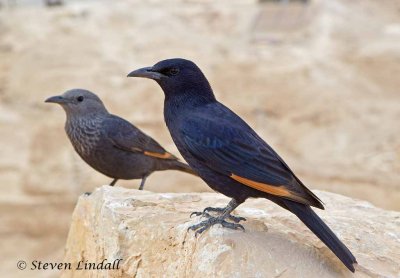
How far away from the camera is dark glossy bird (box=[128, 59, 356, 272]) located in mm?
4035

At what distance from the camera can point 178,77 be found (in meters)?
4.52

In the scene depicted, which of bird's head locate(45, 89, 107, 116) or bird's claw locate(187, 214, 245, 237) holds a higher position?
bird's head locate(45, 89, 107, 116)

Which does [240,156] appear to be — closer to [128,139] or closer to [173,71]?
[173,71]

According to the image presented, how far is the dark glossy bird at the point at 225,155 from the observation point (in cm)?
404

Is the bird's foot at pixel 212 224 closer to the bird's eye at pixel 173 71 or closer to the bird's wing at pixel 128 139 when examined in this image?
the bird's eye at pixel 173 71

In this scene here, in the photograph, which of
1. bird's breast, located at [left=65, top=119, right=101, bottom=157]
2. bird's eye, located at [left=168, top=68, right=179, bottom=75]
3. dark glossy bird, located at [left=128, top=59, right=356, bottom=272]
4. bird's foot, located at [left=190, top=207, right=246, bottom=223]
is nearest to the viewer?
dark glossy bird, located at [left=128, top=59, right=356, bottom=272]

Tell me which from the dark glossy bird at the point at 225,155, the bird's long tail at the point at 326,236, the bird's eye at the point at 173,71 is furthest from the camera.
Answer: the bird's eye at the point at 173,71

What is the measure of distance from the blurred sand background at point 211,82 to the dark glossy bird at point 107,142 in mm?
2778

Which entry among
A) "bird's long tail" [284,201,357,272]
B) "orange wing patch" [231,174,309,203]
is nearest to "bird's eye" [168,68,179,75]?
"orange wing patch" [231,174,309,203]

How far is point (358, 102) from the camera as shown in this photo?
959 centimetres

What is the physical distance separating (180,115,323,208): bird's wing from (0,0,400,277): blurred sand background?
4.59 m

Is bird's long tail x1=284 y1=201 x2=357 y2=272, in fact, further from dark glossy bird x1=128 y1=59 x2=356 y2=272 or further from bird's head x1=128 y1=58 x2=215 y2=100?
bird's head x1=128 y1=58 x2=215 y2=100

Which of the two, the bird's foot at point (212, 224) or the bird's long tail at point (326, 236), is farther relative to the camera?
the bird's foot at point (212, 224)
